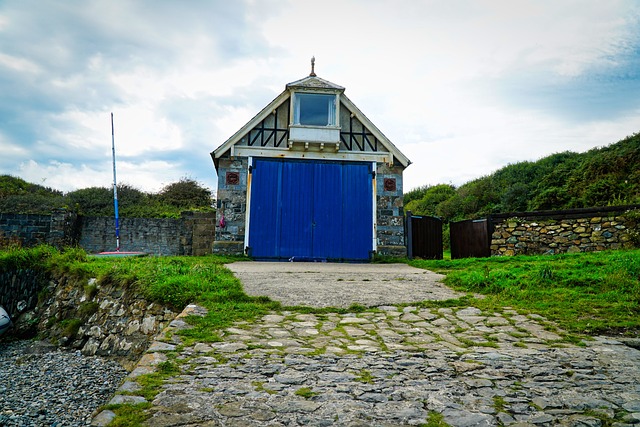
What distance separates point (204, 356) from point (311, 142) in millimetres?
10315

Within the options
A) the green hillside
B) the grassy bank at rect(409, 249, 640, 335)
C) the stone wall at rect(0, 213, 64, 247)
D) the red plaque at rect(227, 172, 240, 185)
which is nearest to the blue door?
the red plaque at rect(227, 172, 240, 185)

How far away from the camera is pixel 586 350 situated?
3.69 m

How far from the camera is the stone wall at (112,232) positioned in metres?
13.8

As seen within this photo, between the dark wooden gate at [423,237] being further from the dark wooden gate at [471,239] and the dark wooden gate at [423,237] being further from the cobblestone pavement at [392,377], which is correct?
the cobblestone pavement at [392,377]

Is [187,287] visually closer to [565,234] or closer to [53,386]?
[53,386]

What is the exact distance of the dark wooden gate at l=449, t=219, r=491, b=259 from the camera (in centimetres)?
1292

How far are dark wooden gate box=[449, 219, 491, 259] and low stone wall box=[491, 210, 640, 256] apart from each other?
0.24m

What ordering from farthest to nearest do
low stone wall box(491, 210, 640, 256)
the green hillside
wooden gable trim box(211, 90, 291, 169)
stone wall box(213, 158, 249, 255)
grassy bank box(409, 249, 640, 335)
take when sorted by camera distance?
the green hillside → wooden gable trim box(211, 90, 291, 169) → stone wall box(213, 158, 249, 255) → low stone wall box(491, 210, 640, 256) → grassy bank box(409, 249, 640, 335)

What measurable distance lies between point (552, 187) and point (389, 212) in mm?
10255

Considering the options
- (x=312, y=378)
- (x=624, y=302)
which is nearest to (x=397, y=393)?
(x=312, y=378)

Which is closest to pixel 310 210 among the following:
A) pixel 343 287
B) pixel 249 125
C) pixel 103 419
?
pixel 249 125

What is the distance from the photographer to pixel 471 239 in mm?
13492

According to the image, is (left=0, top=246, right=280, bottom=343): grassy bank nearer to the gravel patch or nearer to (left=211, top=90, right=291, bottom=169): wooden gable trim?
the gravel patch

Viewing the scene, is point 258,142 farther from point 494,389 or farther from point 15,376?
point 494,389
